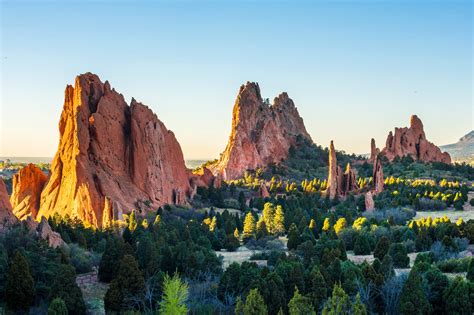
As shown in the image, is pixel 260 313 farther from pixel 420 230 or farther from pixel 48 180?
pixel 48 180

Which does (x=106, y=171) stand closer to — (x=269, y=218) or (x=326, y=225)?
(x=269, y=218)

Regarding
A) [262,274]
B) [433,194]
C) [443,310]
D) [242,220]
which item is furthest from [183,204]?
[443,310]

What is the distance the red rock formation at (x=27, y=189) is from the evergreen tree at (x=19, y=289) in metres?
40.6

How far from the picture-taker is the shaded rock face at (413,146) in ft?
450

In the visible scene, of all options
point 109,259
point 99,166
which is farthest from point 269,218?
point 109,259

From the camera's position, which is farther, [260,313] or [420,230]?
[420,230]

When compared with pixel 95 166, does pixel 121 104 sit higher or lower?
higher

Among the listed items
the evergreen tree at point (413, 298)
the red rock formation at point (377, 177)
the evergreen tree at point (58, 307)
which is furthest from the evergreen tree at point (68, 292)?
the red rock formation at point (377, 177)

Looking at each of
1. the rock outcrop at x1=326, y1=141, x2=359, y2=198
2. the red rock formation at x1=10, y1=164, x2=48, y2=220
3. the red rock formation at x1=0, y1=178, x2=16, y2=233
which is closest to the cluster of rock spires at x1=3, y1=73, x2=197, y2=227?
the red rock formation at x1=10, y1=164, x2=48, y2=220

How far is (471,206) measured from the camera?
85.6 meters

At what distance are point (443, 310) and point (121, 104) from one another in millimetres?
56922

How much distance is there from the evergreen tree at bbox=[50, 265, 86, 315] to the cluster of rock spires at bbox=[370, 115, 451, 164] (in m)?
113

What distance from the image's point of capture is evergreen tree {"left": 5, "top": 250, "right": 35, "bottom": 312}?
3216 cm

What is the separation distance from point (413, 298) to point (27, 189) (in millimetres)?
55319
